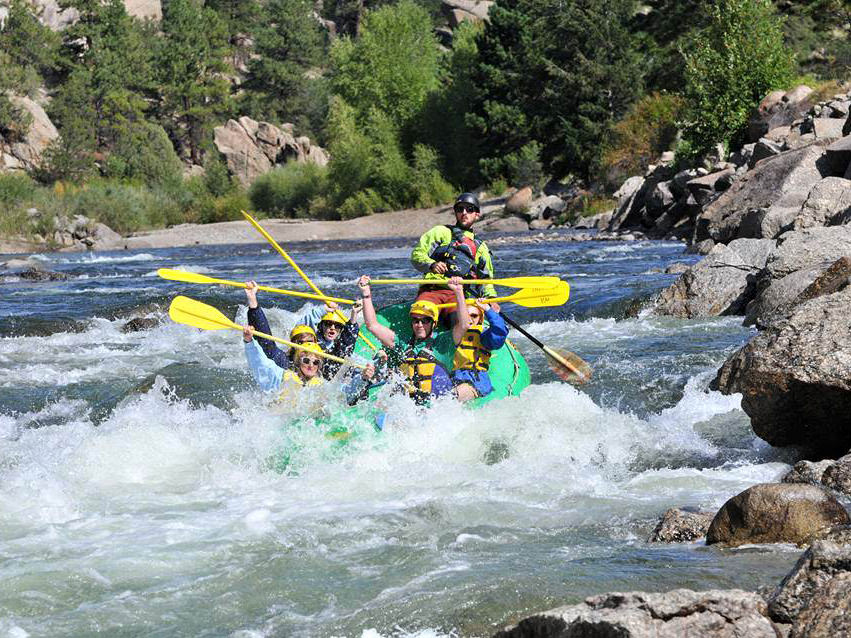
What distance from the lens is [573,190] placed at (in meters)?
34.8

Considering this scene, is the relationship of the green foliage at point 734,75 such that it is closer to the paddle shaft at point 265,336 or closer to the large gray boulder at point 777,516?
the paddle shaft at point 265,336

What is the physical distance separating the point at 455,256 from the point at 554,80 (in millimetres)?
30064

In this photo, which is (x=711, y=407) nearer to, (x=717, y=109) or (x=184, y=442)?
(x=184, y=442)

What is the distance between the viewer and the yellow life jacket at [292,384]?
6.88 meters

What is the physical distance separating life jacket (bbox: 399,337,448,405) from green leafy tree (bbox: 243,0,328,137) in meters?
52.0

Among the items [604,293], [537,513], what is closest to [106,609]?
[537,513]

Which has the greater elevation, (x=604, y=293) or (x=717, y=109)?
(x=717, y=109)

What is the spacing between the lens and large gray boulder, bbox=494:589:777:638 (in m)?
3.08

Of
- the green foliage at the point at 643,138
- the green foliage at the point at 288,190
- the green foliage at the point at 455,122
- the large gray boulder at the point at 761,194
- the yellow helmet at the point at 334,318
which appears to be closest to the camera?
the yellow helmet at the point at 334,318

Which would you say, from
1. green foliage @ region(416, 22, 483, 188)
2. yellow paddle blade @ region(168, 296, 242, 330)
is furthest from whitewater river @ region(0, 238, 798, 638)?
green foliage @ region(416, 22, 483, 188)

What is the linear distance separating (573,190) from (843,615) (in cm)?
3233

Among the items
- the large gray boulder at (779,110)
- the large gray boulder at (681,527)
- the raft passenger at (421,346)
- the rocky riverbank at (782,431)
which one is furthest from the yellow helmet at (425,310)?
the large gray boulder at (779,110)

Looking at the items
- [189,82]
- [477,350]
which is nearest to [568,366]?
[477,350]

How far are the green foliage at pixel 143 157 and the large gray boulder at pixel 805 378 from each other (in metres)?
43.3
